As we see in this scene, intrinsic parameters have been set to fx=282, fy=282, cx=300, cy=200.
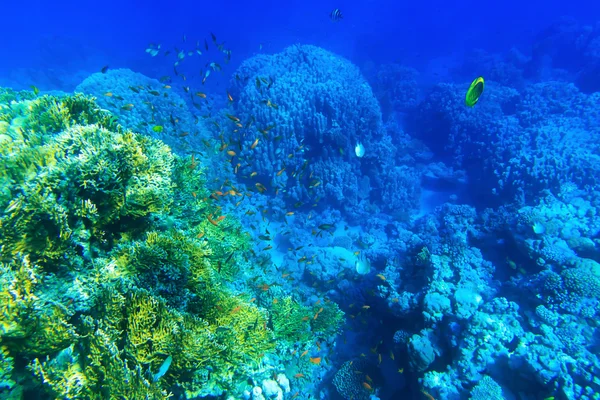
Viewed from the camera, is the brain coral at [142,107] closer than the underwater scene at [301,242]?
No

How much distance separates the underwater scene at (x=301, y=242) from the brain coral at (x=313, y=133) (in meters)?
0.10

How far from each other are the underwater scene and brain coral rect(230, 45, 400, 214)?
10 centimetres

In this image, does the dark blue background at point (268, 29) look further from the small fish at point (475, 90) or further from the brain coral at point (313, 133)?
the small fish at point (475, 90)

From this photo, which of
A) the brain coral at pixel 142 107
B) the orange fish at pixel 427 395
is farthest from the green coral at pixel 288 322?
the brain coral at pixel 142 107

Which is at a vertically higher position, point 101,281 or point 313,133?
point 313,133

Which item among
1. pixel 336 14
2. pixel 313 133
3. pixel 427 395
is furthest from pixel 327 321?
pixel 336 14

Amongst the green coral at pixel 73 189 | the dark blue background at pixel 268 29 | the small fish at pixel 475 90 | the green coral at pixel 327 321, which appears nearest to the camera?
the green coral at pixel 73 189

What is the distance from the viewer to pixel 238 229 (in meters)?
6.73

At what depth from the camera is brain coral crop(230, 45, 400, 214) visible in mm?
11852

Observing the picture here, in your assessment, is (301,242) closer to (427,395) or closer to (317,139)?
(317,139)

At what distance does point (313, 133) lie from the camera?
40.5 feet

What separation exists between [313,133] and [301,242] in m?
4.75

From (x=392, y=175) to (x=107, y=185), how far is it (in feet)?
41.9

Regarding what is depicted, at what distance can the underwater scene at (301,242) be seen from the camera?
2.73 meters
